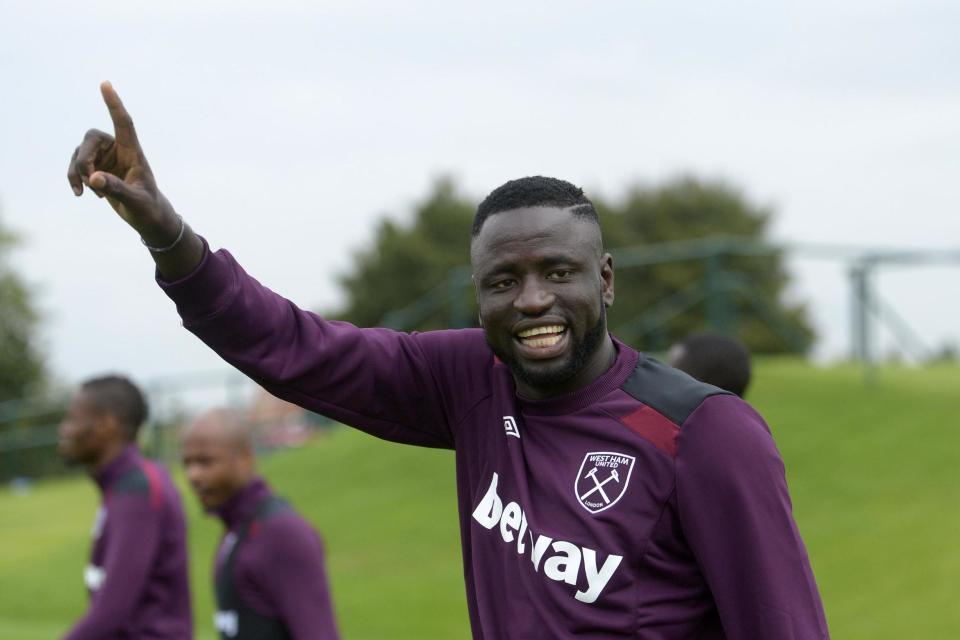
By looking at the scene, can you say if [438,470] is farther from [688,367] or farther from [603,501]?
[603,501]

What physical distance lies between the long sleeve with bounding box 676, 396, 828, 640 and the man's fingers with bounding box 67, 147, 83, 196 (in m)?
1.42

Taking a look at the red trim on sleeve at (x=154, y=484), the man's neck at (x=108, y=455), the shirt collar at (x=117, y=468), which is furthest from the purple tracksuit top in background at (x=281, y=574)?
the man's neck at (x=108, y=455)

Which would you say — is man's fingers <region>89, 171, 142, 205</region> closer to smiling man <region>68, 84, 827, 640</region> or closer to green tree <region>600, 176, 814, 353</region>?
smiling man <region>68, 84, 827, 640</region>

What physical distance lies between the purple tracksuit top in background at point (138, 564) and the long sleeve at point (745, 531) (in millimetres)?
3876

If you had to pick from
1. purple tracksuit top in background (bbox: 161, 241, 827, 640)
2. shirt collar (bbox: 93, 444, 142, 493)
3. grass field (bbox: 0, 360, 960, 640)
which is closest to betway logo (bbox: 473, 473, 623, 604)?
purple tracksuit top in background (bbox: 161, 241, 827, 640)

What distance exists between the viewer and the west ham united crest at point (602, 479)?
2924 millimetres

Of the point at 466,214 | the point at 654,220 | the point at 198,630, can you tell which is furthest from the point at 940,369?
the point at 466,214

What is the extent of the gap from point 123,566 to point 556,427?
3590mm

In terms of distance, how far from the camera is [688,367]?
5121mm

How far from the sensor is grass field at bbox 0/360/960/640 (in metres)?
11.4

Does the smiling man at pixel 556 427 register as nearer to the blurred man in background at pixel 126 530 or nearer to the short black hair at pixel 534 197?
the short black hair at pixel 534 197

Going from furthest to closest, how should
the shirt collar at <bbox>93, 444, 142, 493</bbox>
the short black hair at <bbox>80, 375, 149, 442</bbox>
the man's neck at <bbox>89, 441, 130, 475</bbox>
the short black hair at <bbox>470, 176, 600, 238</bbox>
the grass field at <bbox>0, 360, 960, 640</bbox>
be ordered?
the grass field at <bbox>0, 360, 960, 640</bbox>
the short black hair at <bbox>80, 375, 149, 442</bbox>
the man's neck at <bbox>89, 441, 130, 475</bbox>
the shirt collar at <bbox>93, 444, 142, 493</bbox>
the short black hair at <bbox>470, 176, 600, 238</bbox>

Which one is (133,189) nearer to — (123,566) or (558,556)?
(558,556)

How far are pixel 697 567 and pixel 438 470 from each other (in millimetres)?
14060
